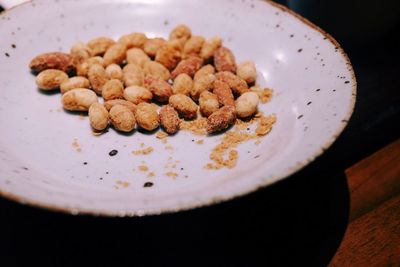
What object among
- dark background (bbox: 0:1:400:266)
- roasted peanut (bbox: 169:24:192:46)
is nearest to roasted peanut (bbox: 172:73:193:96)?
roasted peanut (bbox: 169:24:192:46)

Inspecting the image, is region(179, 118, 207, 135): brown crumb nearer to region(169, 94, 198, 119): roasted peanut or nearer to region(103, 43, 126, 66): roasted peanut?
region(169, 94, 198, 119): roasted peanut

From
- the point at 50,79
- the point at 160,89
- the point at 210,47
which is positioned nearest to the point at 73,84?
the point at 50,79

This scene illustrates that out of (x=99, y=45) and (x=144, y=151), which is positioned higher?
(x=99, y=45)

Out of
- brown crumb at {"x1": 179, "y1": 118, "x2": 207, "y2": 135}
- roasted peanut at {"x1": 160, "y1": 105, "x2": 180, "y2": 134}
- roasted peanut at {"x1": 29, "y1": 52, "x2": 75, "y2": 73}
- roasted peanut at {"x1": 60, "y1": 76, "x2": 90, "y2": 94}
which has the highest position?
roasted peanut at {"x1": 29, "y1": 52, "x2": 75, "y2": 73}

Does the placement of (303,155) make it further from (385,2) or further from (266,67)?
(385,2)

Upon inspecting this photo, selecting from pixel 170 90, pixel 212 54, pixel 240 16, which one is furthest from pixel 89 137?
pixel 240 16

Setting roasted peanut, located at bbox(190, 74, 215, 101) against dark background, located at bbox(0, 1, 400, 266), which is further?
roasted peanut, located at bbox(190, 74, 215, 101)

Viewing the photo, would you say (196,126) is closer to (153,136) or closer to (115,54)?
(153,136)
